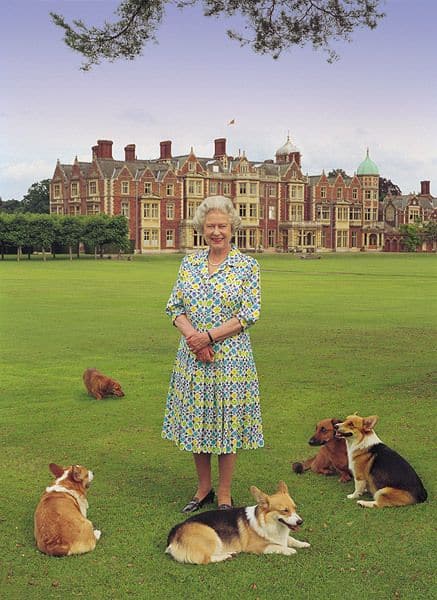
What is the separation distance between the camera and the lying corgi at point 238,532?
17.3ft

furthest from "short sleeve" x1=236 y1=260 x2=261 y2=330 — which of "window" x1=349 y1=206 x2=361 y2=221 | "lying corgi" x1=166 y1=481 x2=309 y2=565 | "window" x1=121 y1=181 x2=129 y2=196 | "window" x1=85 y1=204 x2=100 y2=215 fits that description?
"window" x1=349 y1=206 x2=361 y2=221

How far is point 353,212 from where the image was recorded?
104m

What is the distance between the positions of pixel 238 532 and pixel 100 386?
5.05 meters

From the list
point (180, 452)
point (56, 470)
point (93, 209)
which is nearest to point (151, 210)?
point (93, 209)

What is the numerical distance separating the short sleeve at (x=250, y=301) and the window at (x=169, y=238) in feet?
270

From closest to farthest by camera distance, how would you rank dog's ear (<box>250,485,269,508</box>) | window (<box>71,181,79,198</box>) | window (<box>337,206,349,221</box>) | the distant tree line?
dog's ear (<box>250,485,269,508</box>) → the distant tree line → window (<box>71,181,79,198</box>) → window (<box>337,206,349,221</box>)

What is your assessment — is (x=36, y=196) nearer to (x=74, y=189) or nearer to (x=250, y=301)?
(x=74, y=189)

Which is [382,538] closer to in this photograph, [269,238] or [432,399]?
[432,399]

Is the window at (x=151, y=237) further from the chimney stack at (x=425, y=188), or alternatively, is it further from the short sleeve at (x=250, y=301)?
the short sleeve at (x=250, y=301)

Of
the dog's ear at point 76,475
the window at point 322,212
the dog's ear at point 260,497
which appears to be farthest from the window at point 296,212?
the dog's ear at point 260,497

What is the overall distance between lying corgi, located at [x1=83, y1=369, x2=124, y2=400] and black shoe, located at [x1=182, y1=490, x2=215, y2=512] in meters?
4.01

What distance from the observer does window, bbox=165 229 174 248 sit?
3469 inches

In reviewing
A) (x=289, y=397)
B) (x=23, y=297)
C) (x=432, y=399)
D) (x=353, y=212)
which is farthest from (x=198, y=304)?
(x=353, y=212)

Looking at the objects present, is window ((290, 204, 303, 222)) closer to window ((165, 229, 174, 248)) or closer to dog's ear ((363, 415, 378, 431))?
window ((165, 229, 174, 248))
